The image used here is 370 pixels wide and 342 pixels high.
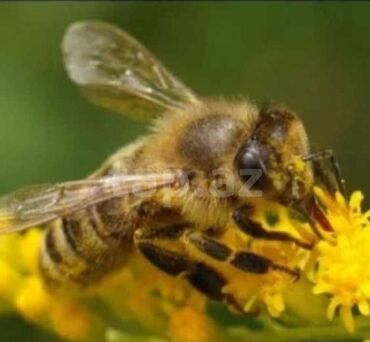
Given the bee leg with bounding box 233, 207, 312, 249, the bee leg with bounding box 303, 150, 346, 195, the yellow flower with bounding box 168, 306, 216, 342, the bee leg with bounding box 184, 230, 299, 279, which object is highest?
the bee leg with bounding box 303, 150, 346, 195

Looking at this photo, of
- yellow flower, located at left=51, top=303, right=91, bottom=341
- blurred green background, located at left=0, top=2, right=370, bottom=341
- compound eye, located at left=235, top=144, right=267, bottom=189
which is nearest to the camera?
compound eye, located at left=235, top=144, right=267, bottom=189

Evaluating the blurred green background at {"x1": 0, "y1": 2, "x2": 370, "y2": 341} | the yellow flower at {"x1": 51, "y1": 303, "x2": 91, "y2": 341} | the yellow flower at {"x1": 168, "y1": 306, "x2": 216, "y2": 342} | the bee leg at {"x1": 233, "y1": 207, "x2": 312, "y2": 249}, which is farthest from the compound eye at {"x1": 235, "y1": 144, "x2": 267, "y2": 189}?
the blurred green background at {"x1": 0, "y1": 2, "x2": 370, "y2": 341}

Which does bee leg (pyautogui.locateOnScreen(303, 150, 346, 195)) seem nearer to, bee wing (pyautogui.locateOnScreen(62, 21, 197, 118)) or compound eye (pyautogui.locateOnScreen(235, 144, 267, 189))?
compound eye (pyautogui.locateOnScreen(235, 144, 267, 189))

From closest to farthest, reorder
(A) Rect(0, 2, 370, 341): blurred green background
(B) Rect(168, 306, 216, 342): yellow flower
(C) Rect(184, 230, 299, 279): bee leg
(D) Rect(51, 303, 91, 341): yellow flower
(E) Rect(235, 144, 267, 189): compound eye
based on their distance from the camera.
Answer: (E) Rect(235, 144, 267, 189): compound eye → (C) Rect(184, 230, 299, 279): bee leg → (B) Rect(168, 306, 216, 342): yellow flower → (D) Rect(51, 303, 91, 341): yellow flower → (A) Rect(0, 2, 370, 341): blurred green background

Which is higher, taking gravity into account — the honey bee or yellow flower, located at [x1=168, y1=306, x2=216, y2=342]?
the honey bee

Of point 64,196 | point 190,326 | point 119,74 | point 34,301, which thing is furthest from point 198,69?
point 64,196

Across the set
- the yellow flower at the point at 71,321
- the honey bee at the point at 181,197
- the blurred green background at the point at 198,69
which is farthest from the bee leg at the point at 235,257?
the blurred green background at the point at 198,69
